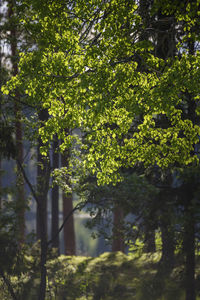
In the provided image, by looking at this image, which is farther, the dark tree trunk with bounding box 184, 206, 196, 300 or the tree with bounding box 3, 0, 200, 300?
the dark tree trunk with bounding box 184, 206, 196, 300

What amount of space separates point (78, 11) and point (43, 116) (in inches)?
149

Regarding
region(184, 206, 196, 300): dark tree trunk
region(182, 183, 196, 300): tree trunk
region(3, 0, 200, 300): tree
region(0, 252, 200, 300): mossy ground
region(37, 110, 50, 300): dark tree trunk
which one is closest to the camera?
region(3, 0, 200, 300): tree

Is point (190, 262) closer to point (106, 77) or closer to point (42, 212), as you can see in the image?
point (42, 212)

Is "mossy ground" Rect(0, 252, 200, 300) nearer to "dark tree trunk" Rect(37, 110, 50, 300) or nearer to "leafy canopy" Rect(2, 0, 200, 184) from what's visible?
"dark tree trunk" Rect(37, 110, 50, 300)

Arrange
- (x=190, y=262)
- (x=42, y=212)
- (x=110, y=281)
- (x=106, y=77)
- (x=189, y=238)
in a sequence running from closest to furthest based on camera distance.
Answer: (x=106, y=77), (x=189, y=238), (x=190, y=262), (x=42, y=212), (x=110, y=281)

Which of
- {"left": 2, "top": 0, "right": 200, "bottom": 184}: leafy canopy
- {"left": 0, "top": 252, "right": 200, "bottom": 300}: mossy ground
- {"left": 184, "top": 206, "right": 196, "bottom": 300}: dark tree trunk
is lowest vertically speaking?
{"left": 0, "top": 252, "right": 200, "bottom": 300}: mossy ground

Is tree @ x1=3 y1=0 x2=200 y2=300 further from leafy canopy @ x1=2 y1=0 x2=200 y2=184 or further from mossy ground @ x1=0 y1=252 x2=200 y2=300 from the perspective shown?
mossy ground @ x1=0 y1=252 x2=200 y2=300

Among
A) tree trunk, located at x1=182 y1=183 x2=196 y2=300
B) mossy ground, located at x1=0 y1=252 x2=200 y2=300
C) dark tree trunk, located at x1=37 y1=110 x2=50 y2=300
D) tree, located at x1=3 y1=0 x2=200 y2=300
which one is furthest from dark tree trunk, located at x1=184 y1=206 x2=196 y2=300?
dark tree trunk, located at x1=37 y1=110 x2=50 y2=300

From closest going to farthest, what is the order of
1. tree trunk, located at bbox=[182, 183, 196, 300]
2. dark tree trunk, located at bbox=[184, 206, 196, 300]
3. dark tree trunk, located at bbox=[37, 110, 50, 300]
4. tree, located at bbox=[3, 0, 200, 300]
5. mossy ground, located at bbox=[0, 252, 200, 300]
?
1. tree, located at bbox=[3, 0, 200, 300]
2. tree trunk, located at bbox=[182, 183, 196, 300]
3. dark tree trunk, located at bbox=[184, 206, 196, 300]
4. dark tree trunk, located at bbox=[37, 110, 50, 300]
5. mossy ground, located at bbox=[0, 252, 200, 300]

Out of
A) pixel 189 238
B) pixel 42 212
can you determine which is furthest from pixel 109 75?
pixel 189 238

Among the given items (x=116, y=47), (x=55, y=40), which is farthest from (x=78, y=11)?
(x=116, y=47)

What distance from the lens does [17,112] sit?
1009 centimetres

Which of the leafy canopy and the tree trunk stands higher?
the leafy canopy

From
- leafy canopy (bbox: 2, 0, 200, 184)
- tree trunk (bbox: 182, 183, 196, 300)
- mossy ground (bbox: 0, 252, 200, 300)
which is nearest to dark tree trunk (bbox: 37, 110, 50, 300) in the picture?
mossy ground (bbox: 0, 252, 200, 300)
